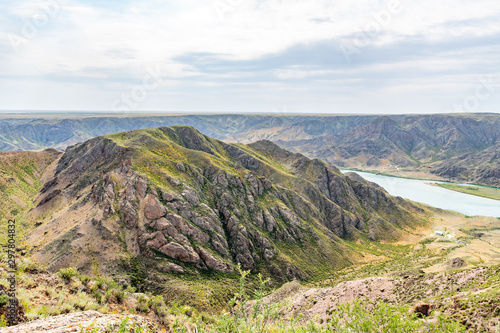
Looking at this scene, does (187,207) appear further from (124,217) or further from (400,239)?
(400,239)

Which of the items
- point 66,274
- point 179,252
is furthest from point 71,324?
point 179,252

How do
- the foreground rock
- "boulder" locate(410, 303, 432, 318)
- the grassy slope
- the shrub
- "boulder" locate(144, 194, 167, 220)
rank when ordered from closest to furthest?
the foreground rock
the shrub
"boulder" locate(410, 303, 432, 318)
"boulder" locate(144, 194, 167, 220)
the grassy slope

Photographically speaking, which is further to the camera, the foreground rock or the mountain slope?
the mountain slope

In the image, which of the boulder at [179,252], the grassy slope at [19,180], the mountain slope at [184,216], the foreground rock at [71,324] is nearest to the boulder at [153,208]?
the mountain slope at [184,216]

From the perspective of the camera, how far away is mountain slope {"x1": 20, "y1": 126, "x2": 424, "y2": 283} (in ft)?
161

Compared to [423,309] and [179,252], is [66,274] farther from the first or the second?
[423,309]

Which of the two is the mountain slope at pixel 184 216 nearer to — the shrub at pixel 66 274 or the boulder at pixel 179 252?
the boulder at pixel 179 252

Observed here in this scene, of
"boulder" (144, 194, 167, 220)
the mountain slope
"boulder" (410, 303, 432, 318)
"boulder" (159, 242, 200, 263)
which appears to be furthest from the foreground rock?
"boulder" (144, 194, 167, 220)

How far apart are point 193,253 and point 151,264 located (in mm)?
8465

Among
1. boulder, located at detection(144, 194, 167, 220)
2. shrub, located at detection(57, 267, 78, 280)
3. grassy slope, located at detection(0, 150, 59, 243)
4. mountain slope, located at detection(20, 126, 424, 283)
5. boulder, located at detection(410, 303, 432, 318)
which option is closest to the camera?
shrub, located at detection(57, 267, 78, 280)

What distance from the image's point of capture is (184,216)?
58531 mm

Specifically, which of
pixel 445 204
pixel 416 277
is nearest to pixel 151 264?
pixel 416 277

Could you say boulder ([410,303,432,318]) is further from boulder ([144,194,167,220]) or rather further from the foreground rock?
boulder ([144,194,167,220])

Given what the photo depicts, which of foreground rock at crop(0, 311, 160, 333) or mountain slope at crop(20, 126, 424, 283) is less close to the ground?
foreground rock at crop(0, 311, 160, 333)
